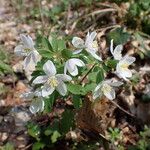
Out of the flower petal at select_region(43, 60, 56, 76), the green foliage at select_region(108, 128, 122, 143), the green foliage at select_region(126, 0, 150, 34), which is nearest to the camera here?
the flower petal at select_region(43, 60, 56, 76)

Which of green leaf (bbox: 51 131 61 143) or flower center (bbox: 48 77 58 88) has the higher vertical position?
flower center (bbox: 48 77 58 88)

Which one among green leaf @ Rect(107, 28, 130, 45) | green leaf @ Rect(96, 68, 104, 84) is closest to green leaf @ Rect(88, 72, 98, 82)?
green leaf @ Rect(96, 68, 104, 84)

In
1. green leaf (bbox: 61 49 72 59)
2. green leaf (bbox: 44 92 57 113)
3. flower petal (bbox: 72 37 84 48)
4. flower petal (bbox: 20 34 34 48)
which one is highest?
flower petal (bbox: 20 34 34 48)

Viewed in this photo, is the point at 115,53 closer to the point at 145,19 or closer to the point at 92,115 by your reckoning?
the point at 92,115

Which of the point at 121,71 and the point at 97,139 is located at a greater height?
the point at 121,71

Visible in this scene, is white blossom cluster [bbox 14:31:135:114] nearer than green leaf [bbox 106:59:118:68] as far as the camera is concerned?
Yes

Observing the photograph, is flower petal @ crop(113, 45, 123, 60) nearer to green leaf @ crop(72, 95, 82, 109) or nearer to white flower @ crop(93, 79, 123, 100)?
white flower @ crop(93, 79, 123, 100)

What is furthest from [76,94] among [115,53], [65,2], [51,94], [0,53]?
[65,2]
